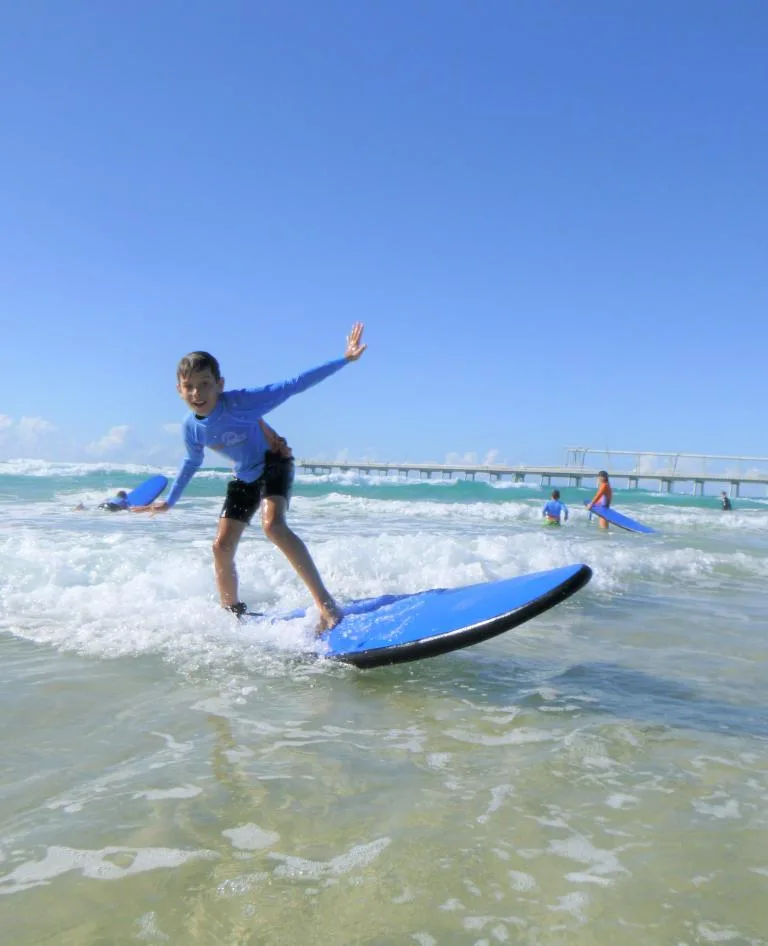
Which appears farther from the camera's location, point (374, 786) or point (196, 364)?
point (196, 364)

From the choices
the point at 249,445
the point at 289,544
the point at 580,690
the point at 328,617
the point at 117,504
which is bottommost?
the point at 580,690

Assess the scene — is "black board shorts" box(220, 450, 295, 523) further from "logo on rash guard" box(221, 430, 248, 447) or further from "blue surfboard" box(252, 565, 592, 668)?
"blue surfboard" box(252, 565, 592, 668)

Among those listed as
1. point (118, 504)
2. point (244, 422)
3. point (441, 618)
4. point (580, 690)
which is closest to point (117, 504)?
point (118, 504)

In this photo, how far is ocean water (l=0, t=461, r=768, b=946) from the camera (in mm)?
1750

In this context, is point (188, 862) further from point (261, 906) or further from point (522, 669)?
point (522, 669)

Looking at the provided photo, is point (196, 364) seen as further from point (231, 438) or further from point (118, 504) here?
point (118, 504)

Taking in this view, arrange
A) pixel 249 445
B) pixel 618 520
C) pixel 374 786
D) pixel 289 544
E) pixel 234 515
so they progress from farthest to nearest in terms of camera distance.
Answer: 1. pixel 618 520
2. pixel 234 515
3. pixel 249 445
4. pixel 289 544
5. pixel 374 786

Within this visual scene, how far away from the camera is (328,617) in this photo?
4340 millimetres

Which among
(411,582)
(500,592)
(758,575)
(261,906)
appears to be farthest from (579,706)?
(758,575)

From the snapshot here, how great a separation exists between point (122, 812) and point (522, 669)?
256 centimetres

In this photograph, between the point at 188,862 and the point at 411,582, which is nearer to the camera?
the point at 188,862

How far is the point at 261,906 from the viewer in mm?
1756

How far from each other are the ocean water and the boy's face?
1462 millimetres

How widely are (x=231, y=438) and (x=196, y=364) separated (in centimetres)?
50
